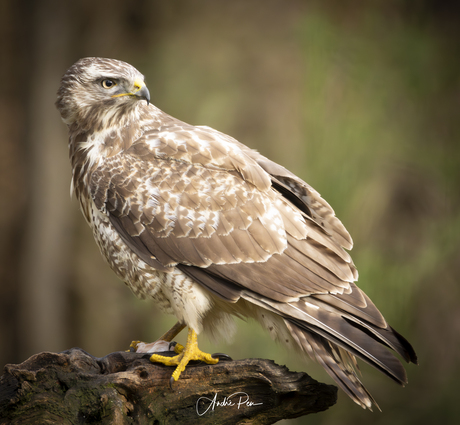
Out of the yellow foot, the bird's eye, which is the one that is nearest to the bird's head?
the bird's eye

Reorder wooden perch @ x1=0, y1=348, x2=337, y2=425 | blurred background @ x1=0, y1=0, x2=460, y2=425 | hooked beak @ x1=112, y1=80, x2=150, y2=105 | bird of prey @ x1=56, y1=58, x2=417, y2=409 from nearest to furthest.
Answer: wooden perch @ x1=0, y1=348, x2=337, y2=425 < bird of prey @ x1=56, y1=58, x2=417, y2=409 < hooked beak @ x1=112, y1=80, x2=150, y2=105 < blurred background @ x1=0, y1=0, x2=460, y2=425

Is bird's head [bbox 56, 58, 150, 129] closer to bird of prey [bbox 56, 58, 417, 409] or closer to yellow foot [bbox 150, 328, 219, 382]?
bird of prey [bbox 56, 58, 417, 409]

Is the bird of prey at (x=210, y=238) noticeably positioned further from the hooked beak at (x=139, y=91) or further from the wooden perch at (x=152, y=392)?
the wooden perch at (x=152, y=392)

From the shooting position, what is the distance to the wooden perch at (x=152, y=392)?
2020 millimetres

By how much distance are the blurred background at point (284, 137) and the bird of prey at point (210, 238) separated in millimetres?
2520

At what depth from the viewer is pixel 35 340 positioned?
545cm

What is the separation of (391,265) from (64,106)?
355 cm

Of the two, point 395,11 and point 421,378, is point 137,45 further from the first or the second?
point 421,378

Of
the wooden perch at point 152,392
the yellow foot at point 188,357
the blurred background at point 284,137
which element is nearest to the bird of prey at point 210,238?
the yellow foot at point 188,357

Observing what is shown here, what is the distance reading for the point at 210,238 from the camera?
221 cm

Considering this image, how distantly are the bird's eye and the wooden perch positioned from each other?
4.21ft

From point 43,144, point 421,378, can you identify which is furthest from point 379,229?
point 43,144
